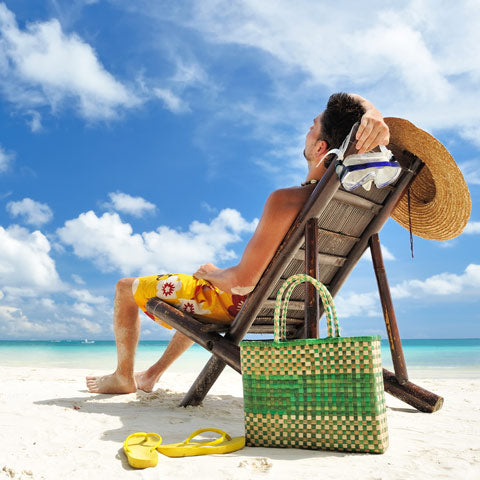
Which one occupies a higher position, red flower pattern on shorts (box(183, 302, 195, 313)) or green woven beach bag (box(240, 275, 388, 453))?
red flower pattern on shorts (box(183, 302, 195, 313))

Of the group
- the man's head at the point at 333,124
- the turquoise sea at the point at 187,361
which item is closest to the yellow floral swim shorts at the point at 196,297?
the man's head at the point at 333,124

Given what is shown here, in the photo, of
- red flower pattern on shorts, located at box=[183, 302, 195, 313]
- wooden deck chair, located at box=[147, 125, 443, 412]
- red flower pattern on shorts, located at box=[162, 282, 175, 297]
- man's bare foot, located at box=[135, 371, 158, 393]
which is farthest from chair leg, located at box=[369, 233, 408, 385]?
man's bare foot, located at box=[135, 371, 158, 393]

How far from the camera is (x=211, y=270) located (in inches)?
120

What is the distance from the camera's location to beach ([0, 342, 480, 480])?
187cm

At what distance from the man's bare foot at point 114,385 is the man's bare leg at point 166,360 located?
0.68 feet

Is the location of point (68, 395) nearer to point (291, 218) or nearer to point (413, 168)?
point (291, 218)

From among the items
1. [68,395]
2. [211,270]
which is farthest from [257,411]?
[68,395]

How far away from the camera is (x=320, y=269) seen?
10.6ft

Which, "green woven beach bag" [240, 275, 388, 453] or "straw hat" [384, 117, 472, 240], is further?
"straw hat" [384, 117, 472, 240]

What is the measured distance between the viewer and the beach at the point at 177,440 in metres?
1.87

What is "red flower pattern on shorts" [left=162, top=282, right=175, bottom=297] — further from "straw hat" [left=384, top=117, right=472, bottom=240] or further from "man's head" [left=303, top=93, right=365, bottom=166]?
"straw hat" [left=384, top=117, right=472, bottom=240]

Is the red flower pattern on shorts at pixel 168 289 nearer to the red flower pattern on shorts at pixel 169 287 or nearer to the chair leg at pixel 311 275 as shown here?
the red flower pattern on shorts at pixel 169 287

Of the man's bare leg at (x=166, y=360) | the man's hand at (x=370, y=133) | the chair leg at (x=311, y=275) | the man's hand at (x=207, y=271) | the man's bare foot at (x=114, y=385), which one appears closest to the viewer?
the man's hand at (x=370, y=133)

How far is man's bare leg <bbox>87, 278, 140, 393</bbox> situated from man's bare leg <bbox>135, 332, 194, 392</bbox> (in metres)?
0.21
